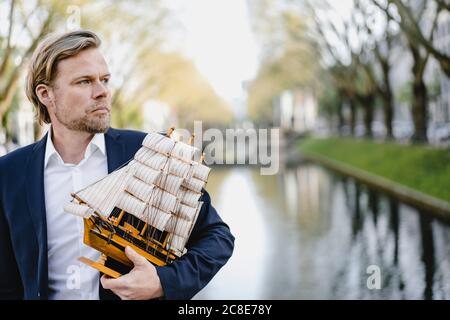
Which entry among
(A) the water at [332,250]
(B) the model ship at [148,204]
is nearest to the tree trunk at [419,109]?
(A) the water at [332,250]

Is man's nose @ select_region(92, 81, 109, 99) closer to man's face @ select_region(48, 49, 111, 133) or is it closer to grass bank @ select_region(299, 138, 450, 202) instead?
man's face @ select_region(48, 49, 111, 133)

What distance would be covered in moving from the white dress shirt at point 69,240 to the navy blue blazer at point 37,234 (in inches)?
2.1

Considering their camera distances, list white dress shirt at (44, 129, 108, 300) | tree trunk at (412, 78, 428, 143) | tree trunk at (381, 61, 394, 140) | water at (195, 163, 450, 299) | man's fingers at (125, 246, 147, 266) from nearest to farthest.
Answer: man's fingers at (125, 246, 147, 266), white dress shirt at (44, 129, 108, 300), water at (195, 163, 450, 299), tree trunk at (412, 78, 428, 143), tree trunk at (381, 61, 394, 140)

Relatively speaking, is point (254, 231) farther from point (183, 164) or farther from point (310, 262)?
point (183, 164)

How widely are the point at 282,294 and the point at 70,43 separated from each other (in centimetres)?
665

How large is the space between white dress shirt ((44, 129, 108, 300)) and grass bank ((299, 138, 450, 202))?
15137 mm

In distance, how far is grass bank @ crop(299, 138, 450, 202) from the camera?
60.7 ft

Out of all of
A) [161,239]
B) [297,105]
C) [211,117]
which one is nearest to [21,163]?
[161,239]

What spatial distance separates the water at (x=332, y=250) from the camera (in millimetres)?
8633

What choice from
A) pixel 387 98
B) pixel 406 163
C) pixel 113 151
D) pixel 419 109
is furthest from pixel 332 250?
pixel 387 98

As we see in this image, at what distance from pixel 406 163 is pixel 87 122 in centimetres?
2232

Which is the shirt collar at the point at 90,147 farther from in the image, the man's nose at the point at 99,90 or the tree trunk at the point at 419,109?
the tree trunk at the point at 419,109

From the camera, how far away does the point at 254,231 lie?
14539 mm

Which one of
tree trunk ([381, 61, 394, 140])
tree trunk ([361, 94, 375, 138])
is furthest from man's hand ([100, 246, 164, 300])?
tree trunk ([361, 94, 375, 138])
